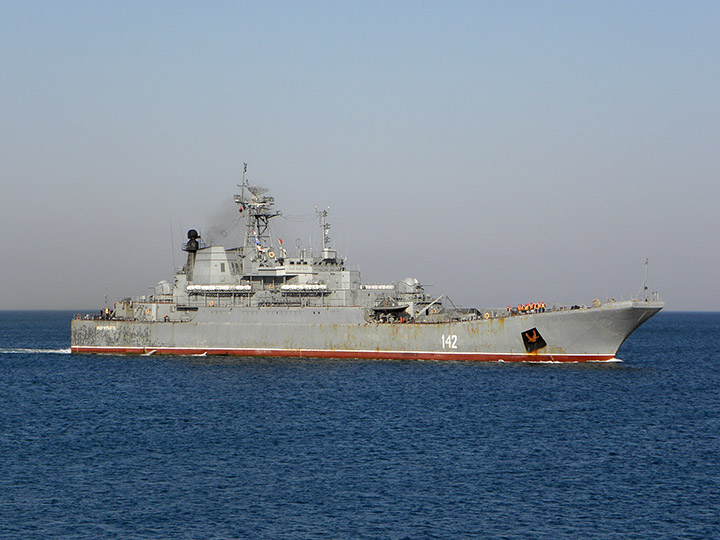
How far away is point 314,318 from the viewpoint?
53531 mm

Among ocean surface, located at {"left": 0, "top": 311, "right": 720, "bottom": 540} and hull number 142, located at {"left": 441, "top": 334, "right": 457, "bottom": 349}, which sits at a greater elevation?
hull number 142, located at {"left": 441, "top": 334, "right": 457, "bottom": 349}

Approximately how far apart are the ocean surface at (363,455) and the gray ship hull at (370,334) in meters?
2.24

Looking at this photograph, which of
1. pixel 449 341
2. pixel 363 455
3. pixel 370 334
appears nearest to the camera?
pixel 363 455

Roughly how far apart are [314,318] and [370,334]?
4.16 metres

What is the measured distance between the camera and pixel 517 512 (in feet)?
Answer: 71.7

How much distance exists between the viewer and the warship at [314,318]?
49.1 meters

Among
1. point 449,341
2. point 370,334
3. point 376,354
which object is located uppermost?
point 370,334

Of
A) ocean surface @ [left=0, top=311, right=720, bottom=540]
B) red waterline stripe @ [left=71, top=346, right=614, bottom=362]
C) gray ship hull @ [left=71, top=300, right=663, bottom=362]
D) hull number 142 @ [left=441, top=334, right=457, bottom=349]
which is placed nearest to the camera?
ocean surface @ [left=0, top=311, right=720, bottom=540]

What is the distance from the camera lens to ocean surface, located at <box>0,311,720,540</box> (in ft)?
69.4

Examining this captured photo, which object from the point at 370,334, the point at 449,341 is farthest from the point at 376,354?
the point at 449,341

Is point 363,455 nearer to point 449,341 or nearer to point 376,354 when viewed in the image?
point 449,341

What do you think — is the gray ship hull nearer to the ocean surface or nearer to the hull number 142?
the hull number 142

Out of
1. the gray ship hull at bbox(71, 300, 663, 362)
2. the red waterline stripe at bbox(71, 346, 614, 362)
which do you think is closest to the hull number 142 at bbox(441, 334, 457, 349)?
the gray ship hull at bbox(71, 300, 663, 362)

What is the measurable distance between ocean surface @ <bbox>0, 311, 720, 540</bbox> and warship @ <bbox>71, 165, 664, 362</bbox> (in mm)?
2620
